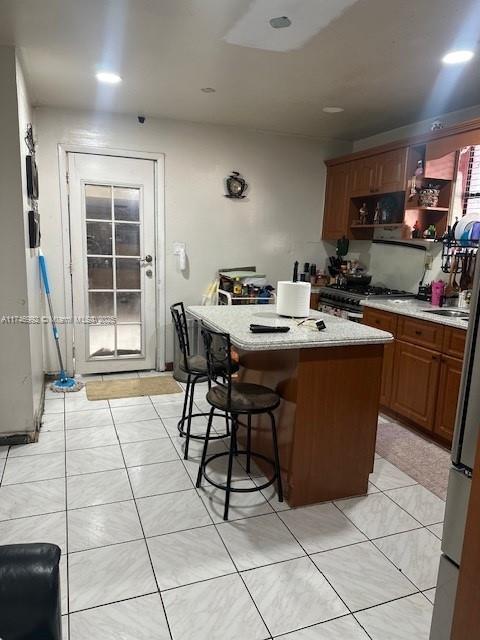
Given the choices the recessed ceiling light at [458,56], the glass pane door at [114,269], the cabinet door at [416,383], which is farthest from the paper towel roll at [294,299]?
the glass pane door at [114,269]

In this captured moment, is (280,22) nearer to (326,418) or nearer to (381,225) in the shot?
(326,418)

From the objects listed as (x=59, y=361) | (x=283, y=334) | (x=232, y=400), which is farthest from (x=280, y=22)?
(x=59, y=361)

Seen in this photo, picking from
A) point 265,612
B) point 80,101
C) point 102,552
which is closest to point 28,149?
point 80,101

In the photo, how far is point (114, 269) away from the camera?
4363mm

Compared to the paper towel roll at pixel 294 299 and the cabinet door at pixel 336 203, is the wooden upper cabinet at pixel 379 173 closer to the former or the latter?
the cabinet door at pixel 336 203

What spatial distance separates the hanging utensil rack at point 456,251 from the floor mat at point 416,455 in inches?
54.8

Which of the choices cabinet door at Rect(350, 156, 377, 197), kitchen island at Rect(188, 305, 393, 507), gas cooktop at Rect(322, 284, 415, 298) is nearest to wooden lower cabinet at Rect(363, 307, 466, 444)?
gas cooktop at Rect(322, 284, 415, 298)

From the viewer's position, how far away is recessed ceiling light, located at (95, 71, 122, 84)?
10.2 feet

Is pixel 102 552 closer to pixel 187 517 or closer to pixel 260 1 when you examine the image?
pixel 187 517

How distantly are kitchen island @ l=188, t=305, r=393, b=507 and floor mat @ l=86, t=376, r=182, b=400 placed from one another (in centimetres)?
174

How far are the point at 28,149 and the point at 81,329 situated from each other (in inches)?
69.3

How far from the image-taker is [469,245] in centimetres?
340

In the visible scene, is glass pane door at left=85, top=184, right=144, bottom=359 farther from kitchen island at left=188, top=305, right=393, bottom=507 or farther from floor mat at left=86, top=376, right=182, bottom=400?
kitchen island at left=188, top=305, right=393, bottom=507

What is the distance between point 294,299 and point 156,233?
2.28 m
